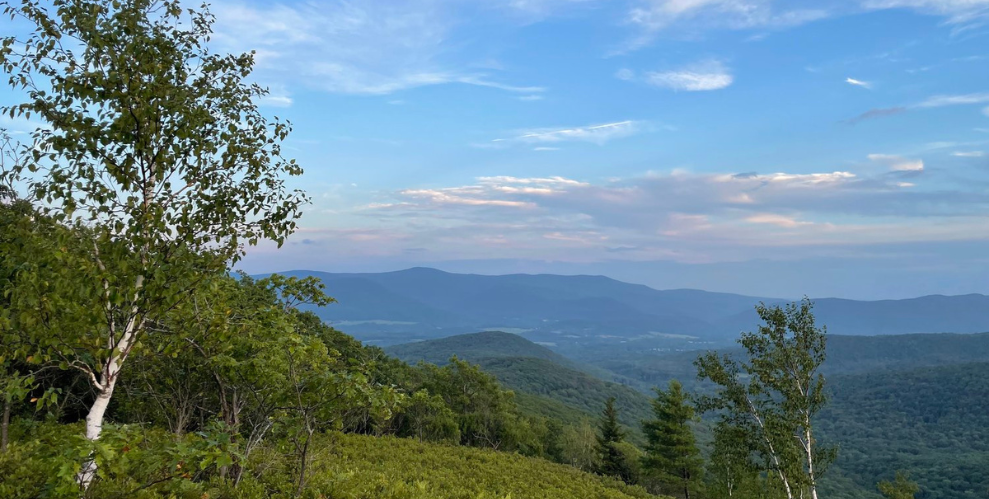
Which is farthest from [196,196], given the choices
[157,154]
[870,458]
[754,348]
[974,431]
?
[974,431]

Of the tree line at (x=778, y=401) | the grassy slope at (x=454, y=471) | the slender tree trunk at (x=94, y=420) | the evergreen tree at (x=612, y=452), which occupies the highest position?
the slender tree trunk at (x=94, y=420)

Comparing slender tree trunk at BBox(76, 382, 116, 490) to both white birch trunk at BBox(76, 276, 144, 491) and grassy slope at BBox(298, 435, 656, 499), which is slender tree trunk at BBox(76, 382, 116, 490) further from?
grassy slope at BBox(298, 435, 656, 499)

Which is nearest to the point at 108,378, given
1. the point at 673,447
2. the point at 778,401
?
the point at 778,401

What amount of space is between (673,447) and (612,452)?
322 inches

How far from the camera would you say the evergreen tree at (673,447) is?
47250 mm

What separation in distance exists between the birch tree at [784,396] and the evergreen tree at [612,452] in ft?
104

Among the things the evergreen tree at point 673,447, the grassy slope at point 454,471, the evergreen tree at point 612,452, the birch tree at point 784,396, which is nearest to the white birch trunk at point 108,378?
the grassy slope at point 454,471

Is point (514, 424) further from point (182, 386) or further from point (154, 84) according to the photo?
point (154, 84)

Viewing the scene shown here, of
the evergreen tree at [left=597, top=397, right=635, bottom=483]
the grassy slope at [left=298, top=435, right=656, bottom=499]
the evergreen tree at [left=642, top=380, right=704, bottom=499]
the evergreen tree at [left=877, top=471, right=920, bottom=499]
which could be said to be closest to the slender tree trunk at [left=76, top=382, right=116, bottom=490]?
the grassy slope at [left=298, top=435, right=656, bottom=499]

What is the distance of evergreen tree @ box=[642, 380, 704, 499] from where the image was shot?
47.2 metres

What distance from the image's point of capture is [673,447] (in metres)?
47.1

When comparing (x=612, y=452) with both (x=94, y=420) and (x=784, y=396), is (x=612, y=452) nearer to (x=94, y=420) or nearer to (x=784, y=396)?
(x=784, y=396)

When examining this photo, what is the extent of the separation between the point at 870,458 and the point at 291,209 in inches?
8269

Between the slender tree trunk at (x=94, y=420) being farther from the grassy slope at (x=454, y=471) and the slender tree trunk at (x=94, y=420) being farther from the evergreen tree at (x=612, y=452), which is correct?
the evergreen tree at (x=612, y=452)
